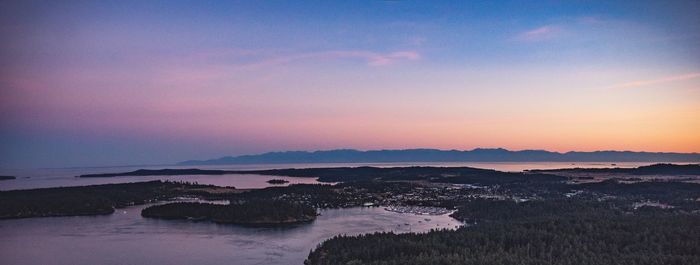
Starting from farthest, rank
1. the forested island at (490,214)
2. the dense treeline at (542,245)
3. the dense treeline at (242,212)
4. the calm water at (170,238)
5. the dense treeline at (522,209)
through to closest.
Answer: the dense treeline at (242,212), the dense treeline at (522,209), the calm water at (170,238), the forested island at (490,214), the dense treeline at (542,245)

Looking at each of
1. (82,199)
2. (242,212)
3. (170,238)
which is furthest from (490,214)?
(82,199)

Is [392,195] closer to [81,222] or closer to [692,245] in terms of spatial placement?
[81,222]

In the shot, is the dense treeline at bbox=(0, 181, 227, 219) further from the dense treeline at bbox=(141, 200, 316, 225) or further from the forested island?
the dense treeline at bbox=(141, 200, 316, 225)

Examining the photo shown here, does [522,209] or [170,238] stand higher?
[522,209]

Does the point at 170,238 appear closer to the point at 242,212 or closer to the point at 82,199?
the point at 242,212

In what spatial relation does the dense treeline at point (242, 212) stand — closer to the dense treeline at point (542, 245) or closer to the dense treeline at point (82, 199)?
the dense treeline at point (82, 199)

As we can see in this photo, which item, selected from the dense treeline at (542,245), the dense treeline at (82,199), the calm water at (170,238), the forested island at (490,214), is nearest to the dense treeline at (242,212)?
the forested island at (490,214)

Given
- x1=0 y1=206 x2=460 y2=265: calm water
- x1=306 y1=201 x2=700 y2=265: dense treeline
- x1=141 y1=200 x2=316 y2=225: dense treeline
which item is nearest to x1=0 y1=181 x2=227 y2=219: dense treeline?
x1=0 y1=206 x2=460 y2=265: calm water
